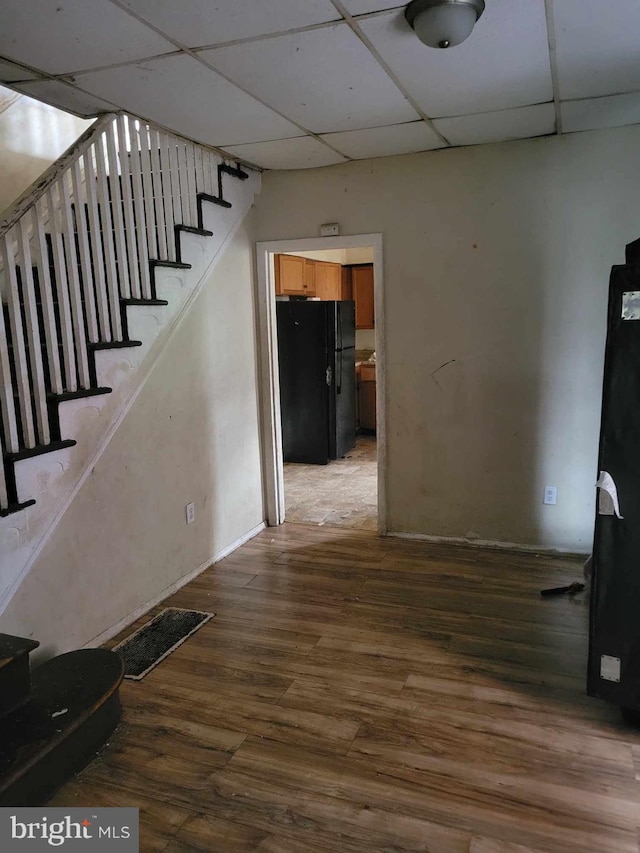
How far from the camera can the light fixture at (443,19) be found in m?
1.87

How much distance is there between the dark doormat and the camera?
2656 mm

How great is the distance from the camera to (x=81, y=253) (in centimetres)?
265

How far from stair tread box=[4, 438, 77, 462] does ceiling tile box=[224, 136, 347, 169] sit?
1.94m

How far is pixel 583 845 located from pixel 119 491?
232cm

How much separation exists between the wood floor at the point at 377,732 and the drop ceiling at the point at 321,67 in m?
2.47

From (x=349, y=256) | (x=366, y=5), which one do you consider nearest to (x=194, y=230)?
(x=366, y=5)

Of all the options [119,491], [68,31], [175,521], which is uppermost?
[68,31]

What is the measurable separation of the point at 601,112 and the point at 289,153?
169 centimetres

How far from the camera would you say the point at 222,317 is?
150 inches

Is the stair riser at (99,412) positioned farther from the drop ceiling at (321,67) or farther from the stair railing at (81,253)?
the drop ceiling at (321,67)

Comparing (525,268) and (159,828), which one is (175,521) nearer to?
(159,828)

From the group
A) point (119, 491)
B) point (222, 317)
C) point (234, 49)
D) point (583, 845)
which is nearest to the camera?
point (583, 845)

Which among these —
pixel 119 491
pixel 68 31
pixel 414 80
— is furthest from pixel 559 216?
pixel 119 491

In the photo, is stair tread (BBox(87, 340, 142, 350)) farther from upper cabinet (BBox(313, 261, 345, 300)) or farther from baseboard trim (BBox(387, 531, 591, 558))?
upper cabinet (BBox(313, 261, 345, 300))
